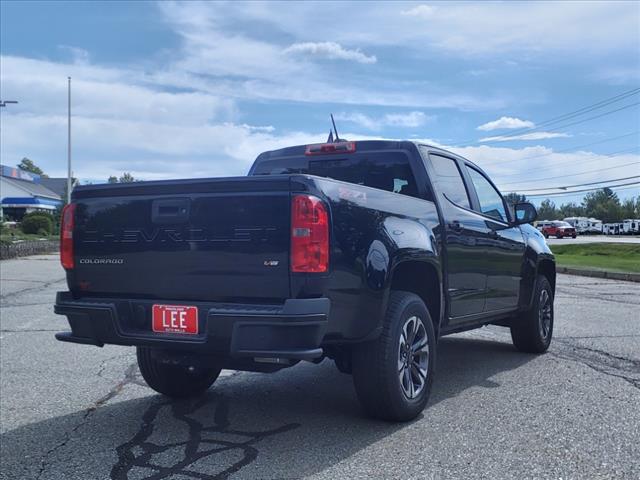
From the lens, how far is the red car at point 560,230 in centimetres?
5288

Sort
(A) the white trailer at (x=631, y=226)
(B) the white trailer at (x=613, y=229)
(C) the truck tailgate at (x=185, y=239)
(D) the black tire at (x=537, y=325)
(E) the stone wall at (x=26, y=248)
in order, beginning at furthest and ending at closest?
(B) the white trailer at (x=613, y=229)
(A) the white trailer at (x=631, y=226)
(E) the stone wall at (x=26, y=248)
(D) the black tire at (x=537, y=325)
(C) the truck tailgate at (x=185, y=239)

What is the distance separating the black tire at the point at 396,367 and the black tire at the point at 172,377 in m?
1.21

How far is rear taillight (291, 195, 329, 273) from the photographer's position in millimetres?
3857

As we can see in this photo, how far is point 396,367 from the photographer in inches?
175

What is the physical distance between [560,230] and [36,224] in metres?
38.2

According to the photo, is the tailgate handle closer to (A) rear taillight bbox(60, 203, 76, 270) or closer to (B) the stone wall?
(A) rear taillight bbox(60, 203, 76, 270)

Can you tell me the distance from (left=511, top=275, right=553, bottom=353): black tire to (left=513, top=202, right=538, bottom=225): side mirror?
2.76 ft

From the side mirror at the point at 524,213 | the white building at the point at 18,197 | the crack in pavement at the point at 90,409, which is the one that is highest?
the white building at the point at 18,197

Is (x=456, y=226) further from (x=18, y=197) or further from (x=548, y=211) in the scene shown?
(x=548, y=211)

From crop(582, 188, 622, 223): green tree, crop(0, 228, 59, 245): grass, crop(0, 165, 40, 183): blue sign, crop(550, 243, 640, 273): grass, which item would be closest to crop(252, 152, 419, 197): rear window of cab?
crop(550, 243, 640, 273): grass

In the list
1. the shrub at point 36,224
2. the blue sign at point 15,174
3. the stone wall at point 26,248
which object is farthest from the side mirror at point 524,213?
the blue sign at point 15,174

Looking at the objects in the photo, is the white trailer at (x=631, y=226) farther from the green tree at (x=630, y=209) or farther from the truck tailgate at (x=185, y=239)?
the truck tailgate at (x=185, y=239)

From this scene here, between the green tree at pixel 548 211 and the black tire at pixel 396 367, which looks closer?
the black tire at pixel 396 367

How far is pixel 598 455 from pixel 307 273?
6.58 ft
